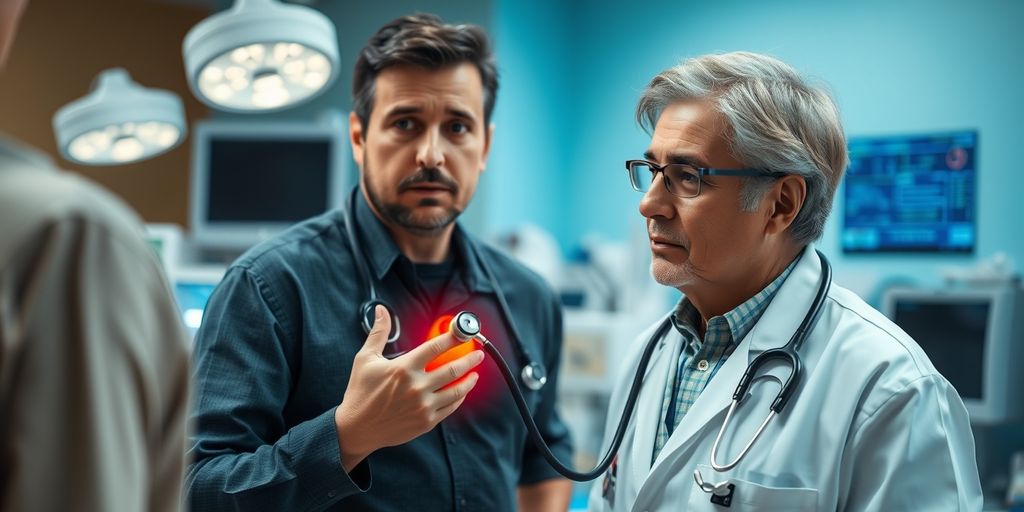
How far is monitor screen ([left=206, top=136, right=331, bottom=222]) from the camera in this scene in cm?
387

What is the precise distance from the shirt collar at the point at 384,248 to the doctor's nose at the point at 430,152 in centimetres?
13

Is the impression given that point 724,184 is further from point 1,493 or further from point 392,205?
point 1,493

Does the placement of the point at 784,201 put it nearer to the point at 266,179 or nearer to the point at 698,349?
the point at 698,349

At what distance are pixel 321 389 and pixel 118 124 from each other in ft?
3.86

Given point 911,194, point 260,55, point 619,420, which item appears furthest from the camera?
point 911,194

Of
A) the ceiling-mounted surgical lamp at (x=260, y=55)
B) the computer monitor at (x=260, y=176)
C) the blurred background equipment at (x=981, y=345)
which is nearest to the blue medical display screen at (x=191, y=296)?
the computer monitor at (x=260, y=176)

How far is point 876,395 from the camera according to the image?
1.11 meters

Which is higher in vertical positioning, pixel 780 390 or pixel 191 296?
pixel 780 390

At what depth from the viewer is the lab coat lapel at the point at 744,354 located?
125 cm

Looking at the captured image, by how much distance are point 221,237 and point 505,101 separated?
137cm

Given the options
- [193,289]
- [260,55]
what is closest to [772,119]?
[260,55]

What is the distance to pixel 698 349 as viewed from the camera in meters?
1.40

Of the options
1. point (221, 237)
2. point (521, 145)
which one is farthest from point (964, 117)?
point (221, 237)

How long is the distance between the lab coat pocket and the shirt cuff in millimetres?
472
